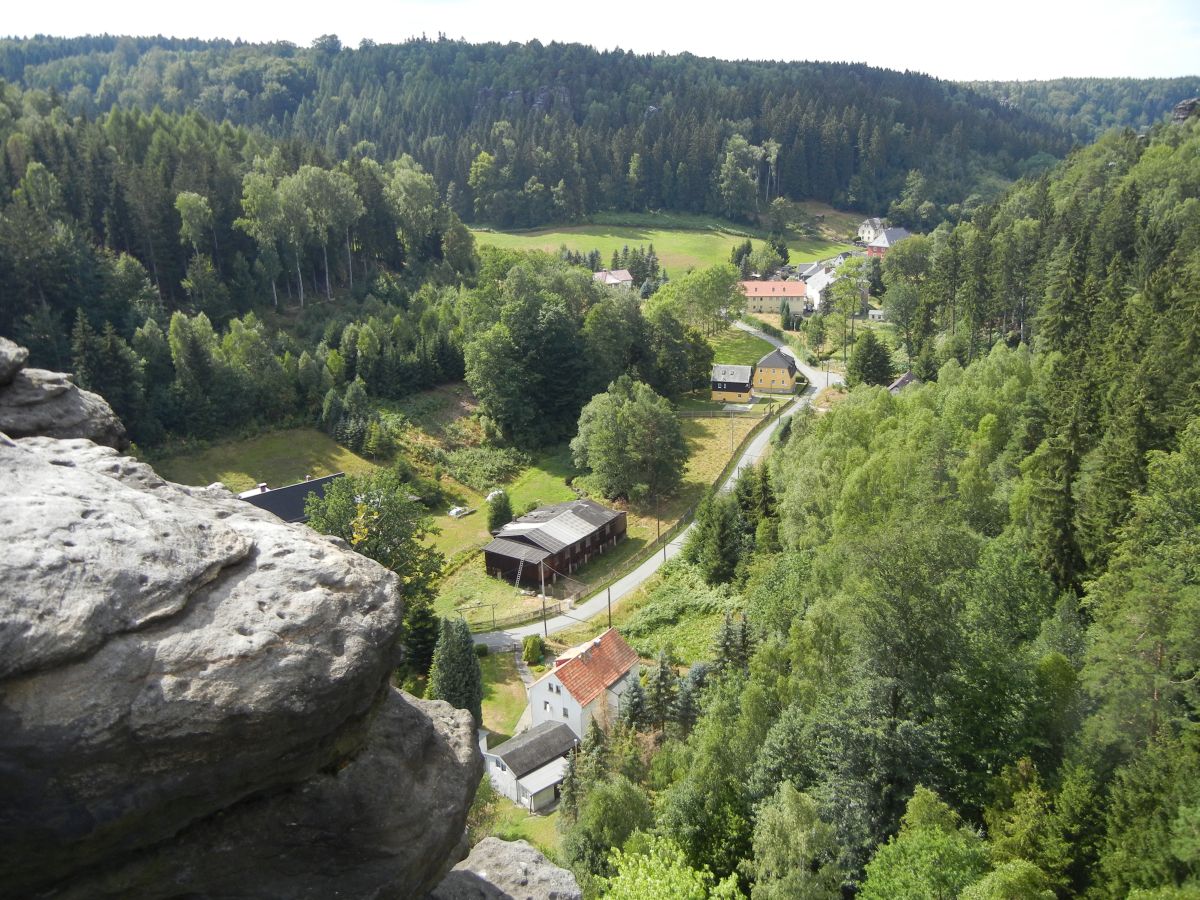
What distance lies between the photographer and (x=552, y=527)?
171 ft

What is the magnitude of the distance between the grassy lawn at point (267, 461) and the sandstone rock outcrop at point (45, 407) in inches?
1714

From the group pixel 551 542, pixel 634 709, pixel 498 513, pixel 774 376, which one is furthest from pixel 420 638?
pixel 774 376

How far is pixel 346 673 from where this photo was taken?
9867 mm

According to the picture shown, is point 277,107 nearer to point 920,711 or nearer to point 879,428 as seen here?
point 879,428

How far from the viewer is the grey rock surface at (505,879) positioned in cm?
1422

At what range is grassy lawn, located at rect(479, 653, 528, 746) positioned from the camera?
120ft

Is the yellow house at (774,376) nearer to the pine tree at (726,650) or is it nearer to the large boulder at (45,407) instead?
the pine tree at (726,650)

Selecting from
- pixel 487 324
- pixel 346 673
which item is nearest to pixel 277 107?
pixel 487 324

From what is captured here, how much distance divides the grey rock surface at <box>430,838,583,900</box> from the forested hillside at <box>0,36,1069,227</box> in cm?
12764

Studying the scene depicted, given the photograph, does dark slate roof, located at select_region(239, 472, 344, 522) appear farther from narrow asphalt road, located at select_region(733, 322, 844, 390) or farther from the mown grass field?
the mown grass field

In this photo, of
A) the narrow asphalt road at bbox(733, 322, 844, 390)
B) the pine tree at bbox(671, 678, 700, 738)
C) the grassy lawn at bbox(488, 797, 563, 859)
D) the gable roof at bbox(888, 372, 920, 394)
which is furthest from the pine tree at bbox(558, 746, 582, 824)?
the narrow asphalt road at bbox(733, 322, 844, 390)

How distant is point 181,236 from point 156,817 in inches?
2806

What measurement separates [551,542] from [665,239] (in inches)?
3837

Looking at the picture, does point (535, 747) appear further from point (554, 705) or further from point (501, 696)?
point (501, 696)
